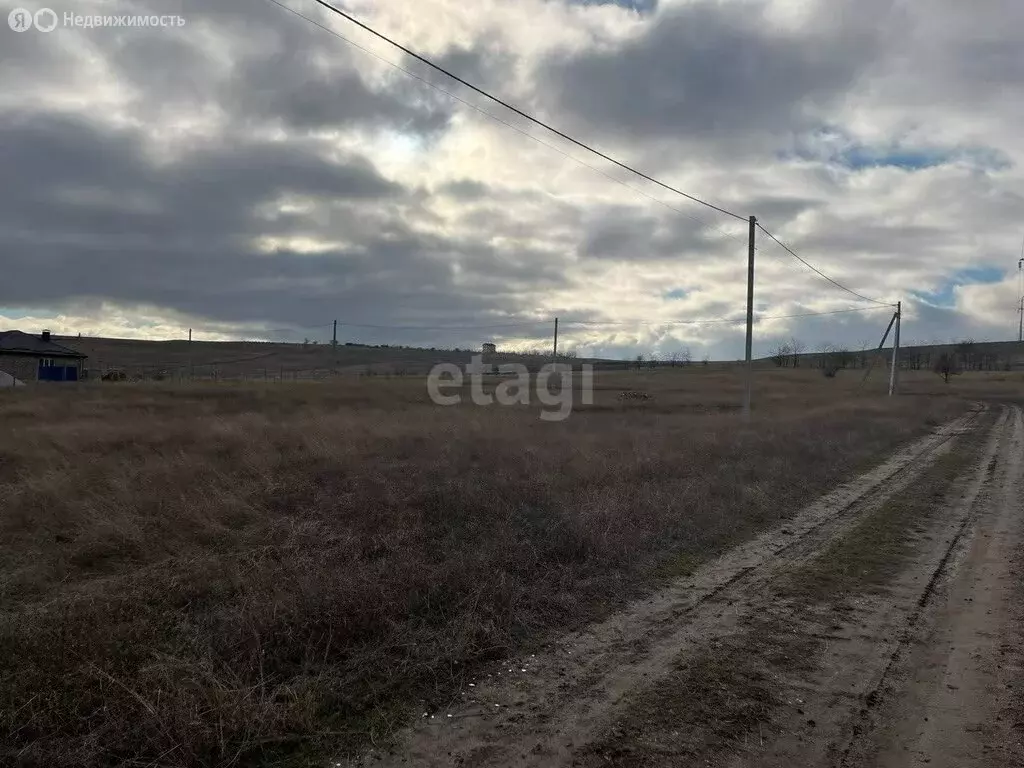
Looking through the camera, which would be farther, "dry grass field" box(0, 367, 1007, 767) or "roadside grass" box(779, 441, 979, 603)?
"roadside grass" box(779, 441, 979, 603)

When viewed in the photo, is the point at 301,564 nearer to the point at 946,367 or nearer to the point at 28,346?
the point at 28,346

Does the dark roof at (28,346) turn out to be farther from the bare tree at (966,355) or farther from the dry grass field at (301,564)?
the bare tree at (966,355)

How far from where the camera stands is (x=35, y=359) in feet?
162

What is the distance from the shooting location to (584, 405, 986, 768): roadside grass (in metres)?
3.47

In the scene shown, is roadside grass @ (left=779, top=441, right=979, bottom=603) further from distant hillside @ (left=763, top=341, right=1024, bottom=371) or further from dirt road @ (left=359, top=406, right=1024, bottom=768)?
distant hillside @ (left=763, top=341, right=1024, bottom=371)

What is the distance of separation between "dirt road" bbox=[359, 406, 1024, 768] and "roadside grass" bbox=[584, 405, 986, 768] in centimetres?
1

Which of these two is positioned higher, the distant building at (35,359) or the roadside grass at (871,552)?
the distant building at (35,359)

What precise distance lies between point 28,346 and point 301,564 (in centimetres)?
5573

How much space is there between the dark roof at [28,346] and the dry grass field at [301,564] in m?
43.1

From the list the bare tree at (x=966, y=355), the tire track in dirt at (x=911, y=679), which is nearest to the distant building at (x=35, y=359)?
the tire track in dirt at (x=911, y=679)

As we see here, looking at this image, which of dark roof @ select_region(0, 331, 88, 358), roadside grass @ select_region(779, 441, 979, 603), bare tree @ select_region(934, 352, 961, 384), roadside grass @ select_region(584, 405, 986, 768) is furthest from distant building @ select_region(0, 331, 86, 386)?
bare tree @ select_region(934, 352, 961, 384)

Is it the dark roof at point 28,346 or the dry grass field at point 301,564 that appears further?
the dark roof at point 28,346

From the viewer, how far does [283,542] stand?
7012 mm

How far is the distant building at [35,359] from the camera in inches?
1902
